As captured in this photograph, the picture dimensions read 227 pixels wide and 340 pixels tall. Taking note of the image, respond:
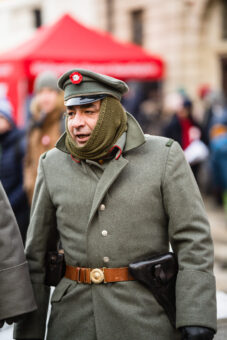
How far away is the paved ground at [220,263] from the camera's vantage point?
11.9ft

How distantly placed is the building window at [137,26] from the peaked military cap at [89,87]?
15.0 m

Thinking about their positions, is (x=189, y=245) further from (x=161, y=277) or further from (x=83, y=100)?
(x=83, y=100)

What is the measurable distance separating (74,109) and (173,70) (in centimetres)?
1356

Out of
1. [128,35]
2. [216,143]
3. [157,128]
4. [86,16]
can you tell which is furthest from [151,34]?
[216,143]

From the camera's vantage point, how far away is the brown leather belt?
8.83 ft

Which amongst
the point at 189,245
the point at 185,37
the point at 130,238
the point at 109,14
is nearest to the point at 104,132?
the point at 130,238

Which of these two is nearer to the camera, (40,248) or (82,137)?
(82,137)

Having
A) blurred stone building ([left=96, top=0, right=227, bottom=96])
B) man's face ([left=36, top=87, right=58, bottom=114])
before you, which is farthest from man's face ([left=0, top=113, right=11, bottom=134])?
blurred stone building ([left=96, top=0, right=227, bottom=96])

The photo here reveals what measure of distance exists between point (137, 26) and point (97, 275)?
15.6 metres

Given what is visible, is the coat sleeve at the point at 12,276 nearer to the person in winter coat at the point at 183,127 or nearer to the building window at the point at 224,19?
the person in winter coat at the point at 183,127

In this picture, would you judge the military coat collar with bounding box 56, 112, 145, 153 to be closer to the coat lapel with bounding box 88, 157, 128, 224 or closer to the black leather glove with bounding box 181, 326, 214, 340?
the coat lapel with bounding box 88, 157, 128, 224

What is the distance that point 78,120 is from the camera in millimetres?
2709

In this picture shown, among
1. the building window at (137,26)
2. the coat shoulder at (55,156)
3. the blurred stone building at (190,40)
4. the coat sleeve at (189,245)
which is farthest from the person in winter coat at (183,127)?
the building window at (137,26)

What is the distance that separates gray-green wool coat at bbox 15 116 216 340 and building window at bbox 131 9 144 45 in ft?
49.5
